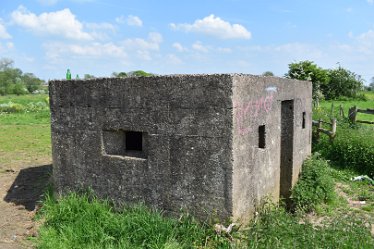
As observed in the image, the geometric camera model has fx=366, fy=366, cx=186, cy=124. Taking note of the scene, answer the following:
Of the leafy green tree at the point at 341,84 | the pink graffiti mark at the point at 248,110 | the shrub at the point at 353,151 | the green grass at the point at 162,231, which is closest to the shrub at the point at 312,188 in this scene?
the green grass at the point at 162,231

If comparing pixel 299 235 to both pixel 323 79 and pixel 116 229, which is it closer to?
pixel 116 229

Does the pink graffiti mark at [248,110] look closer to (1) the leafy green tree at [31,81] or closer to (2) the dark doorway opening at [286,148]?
(2) the dark doorway opening at [286,148]

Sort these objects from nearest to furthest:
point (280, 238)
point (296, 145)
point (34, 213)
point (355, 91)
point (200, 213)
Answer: point (280, 238) → point (200, 213) → point (34, 213) → point (296, 145) → point (355, 91)

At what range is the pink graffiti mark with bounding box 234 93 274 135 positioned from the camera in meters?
4.36

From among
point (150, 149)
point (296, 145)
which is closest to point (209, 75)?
point (150, 149)

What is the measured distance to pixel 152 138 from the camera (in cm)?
470

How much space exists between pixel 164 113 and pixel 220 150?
86 cm

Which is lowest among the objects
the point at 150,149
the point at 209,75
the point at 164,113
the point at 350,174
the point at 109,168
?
the point at 350,174

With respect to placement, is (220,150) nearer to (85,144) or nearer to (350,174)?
(85,144)

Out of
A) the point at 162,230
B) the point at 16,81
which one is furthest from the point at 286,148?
the point at 16,81

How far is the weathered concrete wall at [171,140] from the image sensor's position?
4.32 metres

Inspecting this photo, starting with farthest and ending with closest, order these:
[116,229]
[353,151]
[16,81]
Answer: [16,81]
[353,151]
[116,229]

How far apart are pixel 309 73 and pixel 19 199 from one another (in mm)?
18309

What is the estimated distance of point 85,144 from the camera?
17.5 feet
